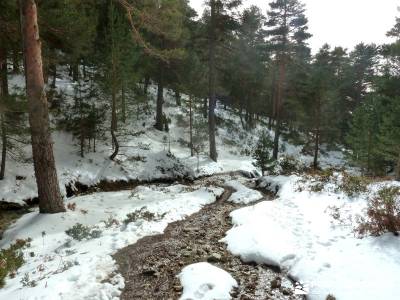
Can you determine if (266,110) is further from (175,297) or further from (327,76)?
(175,297)

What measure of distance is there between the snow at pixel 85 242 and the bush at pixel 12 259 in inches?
5.4

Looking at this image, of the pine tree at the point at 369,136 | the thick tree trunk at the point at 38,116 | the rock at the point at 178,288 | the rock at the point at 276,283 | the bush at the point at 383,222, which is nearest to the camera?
the rock at the point at 178,288

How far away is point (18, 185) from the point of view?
14.5 m

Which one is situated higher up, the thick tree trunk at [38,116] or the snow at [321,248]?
the thick tree trunk at [38,116]

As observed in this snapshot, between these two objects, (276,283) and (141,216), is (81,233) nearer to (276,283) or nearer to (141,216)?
(141,216)

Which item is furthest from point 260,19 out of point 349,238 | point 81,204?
point 349,238

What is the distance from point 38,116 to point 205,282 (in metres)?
7.12

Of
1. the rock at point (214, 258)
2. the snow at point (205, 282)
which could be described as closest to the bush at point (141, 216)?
the rock at point (214, 258)

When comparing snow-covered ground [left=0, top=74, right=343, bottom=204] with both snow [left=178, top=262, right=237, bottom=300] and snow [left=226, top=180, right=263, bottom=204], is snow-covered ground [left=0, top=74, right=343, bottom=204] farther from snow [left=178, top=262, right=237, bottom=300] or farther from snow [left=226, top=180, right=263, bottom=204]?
snow [left=178, top=262, right=237, bottom=300]

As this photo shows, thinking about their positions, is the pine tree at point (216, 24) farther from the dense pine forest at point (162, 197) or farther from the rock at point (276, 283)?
the rock at point (276, 283)

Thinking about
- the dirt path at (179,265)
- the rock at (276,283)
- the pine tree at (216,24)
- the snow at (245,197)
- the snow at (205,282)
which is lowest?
the snow at (245,197)

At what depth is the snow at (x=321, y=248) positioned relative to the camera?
5285 millimetres

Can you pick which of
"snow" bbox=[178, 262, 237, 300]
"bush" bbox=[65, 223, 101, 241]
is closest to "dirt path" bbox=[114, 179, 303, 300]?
"snow" bbox=[178, 262, 237, 300]

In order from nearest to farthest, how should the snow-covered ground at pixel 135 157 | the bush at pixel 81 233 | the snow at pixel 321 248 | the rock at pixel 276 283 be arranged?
the snow at pixel 321 248, the rock at pixel 276 283, the bush at pixel 81 233, the snow-covered ground at pixel 135 157
